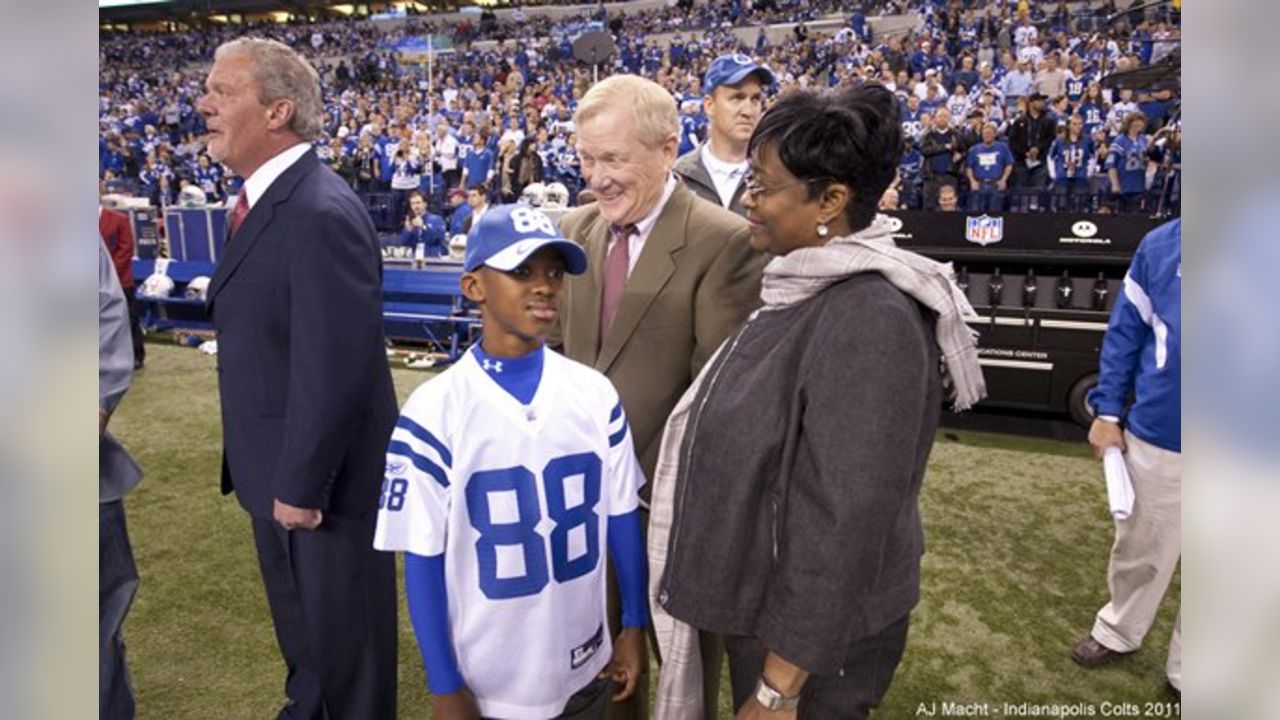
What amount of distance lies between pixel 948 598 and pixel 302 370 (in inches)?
99.1

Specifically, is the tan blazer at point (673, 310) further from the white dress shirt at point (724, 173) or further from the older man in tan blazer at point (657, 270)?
the white dress shirt at point (724, 173)

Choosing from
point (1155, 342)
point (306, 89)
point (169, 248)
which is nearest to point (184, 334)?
point (169, 248)

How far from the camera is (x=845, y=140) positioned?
1201 millimetres

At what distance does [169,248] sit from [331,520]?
332 inches

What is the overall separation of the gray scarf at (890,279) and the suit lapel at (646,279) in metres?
0.47

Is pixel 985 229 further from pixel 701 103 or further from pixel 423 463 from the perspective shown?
pixel 701 103

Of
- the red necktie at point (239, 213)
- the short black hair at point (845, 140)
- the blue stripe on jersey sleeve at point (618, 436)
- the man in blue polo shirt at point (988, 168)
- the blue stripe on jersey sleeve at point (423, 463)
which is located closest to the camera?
the short black hair at point (845, 140)

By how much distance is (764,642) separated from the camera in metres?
1.21

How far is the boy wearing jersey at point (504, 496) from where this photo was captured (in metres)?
1.33

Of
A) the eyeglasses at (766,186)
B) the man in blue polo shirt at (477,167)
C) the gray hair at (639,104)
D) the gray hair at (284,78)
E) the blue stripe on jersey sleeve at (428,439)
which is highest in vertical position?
the man in blue polo shirt at (477,167)

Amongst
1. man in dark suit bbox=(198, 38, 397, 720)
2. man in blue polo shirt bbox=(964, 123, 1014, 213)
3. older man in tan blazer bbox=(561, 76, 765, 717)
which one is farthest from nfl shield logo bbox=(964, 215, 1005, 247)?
man in dark suit bbox=(198, 38, 397, 720)

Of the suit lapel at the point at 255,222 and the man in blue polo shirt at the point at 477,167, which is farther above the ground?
the man in blue polo shirt at the point at 477,167

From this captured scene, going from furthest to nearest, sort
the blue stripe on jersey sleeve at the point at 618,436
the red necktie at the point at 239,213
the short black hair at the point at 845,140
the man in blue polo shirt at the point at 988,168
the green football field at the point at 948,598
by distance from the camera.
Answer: the man in blue polo shirt at the point at 988,168, the green football field at the point at 948,598, the red necktie at the point at 239,213, the blue stripe on jersey sleeve at the point at 618,436, the short black hair at the point at 845,140

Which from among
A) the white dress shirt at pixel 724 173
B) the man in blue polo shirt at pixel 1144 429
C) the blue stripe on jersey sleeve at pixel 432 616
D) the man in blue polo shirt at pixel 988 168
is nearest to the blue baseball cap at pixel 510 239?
the blue stripe on jersey sleeve at pixel 432 616
